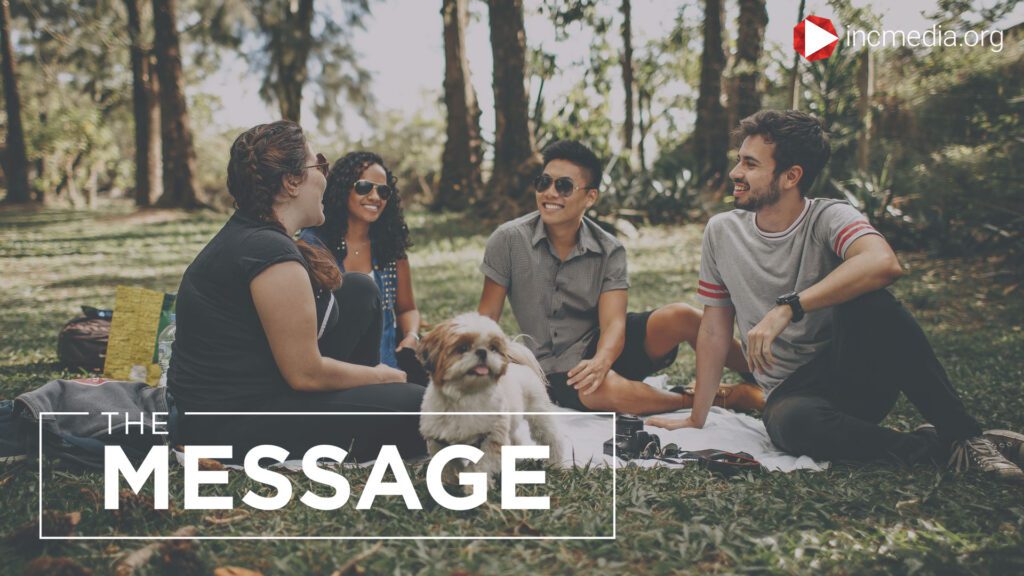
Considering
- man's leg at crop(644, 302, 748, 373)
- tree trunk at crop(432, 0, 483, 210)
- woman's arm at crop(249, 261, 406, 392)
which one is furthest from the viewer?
tree trunk at crop(432, 0, 483, 210)

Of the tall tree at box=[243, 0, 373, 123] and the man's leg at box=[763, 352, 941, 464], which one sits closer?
the man's leg at box=[763, 352, 941, 464]

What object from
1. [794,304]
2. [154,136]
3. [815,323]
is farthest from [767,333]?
[154,136]

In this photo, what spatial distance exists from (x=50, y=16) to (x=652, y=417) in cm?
2288

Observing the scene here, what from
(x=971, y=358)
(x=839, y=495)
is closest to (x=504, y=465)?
(x=839, y=495)

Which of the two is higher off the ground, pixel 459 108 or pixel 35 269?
pixel 459 108

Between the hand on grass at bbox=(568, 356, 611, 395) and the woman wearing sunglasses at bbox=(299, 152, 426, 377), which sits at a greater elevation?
the woman wearing sunglasses at bbox=(299, 152, 426, 377)

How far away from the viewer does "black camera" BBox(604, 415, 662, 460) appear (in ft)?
11.3

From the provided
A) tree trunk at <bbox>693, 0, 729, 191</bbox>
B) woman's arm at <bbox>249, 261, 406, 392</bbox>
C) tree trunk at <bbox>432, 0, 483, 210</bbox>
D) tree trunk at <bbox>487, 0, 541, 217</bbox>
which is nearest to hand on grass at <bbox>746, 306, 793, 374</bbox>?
woman's arm at <bbox>249, 261, 406, 392</bbox>

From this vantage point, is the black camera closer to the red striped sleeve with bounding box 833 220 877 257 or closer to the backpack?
the red striped sleeve with bounding box 833 220 877 257

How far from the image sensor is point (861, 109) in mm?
11992

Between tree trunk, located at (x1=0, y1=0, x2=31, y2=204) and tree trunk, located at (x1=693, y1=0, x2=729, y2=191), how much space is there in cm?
1819

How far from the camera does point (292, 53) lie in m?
18.9

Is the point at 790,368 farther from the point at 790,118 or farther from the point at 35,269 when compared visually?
the point at 35,269

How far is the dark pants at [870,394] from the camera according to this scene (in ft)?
10.1
